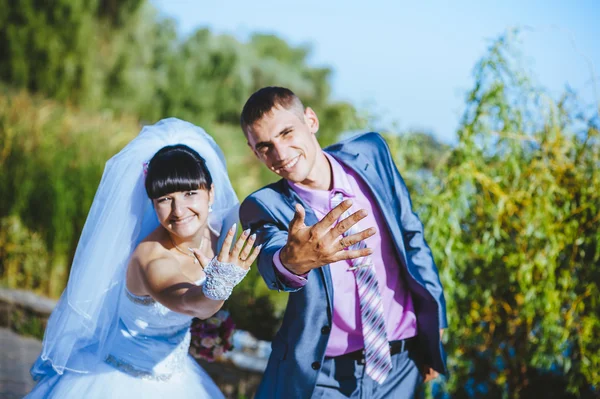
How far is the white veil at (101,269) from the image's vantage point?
2562 mm

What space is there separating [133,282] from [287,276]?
84 centimetres

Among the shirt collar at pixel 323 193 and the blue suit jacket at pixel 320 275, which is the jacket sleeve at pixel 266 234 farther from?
the shirt collar at pixel 323 193

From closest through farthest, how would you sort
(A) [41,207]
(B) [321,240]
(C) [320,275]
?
(B) [321,240]
(C) [320,275]
(A) [41,207]

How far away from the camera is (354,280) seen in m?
2.42

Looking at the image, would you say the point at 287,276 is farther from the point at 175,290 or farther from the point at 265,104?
the point at 265,104

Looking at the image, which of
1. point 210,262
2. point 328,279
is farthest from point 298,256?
point 328,279

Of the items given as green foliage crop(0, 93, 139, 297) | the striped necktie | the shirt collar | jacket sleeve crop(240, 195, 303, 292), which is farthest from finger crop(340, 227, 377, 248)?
green foliage crop(0, 93, 139, 297)

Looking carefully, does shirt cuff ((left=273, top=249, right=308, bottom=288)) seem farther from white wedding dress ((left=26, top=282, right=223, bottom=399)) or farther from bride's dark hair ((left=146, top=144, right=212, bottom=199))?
white wedding dress ((left=26, top=282, right=223, bottom=399))

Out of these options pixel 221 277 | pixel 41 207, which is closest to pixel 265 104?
pixel 221 277

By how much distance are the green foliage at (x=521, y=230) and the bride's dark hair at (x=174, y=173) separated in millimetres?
1575

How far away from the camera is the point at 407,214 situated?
8.61ft

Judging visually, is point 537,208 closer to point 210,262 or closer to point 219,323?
point 219,323

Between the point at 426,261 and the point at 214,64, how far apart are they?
19.3 meters

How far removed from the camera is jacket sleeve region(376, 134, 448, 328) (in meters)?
2.54
